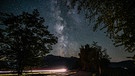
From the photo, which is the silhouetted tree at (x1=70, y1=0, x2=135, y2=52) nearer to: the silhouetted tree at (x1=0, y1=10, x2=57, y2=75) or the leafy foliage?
the silhouetted tree at (x1=0, y1=10, x2=57, y2=75)

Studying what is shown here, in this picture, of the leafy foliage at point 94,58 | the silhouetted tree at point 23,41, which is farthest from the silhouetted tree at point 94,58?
the silhouetted tree at point 23,41

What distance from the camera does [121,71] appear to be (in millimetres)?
32438

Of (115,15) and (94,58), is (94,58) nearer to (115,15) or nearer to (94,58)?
(94,58)

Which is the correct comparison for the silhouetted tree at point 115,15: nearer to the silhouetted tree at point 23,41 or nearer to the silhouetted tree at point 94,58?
the silhouetted tree at point 23,41

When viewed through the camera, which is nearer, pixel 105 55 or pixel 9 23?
pixel 9 23

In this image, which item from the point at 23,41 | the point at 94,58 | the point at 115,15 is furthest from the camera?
the point at 94,58

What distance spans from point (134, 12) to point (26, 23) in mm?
18261

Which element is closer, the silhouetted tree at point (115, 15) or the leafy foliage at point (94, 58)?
the silhouetted tree at point (115, 15)

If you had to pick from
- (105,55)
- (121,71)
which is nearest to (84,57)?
(105,55)

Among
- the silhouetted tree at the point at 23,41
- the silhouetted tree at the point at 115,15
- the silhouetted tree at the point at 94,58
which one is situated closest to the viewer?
the silhouetted tree at the point at 115,15

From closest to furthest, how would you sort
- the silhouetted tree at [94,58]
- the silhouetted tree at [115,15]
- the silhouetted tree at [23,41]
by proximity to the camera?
the silhouetted tree at [115,15] → the silhouetted tree at [23,41] → the silhouetted tree at [94,58]

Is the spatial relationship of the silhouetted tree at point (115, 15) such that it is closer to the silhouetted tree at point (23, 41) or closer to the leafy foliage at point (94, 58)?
the silhouetted tree at point (23, 41)

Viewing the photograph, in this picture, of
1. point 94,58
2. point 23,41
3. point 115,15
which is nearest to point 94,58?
point 94,58

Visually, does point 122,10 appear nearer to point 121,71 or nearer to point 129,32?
point 129,32
